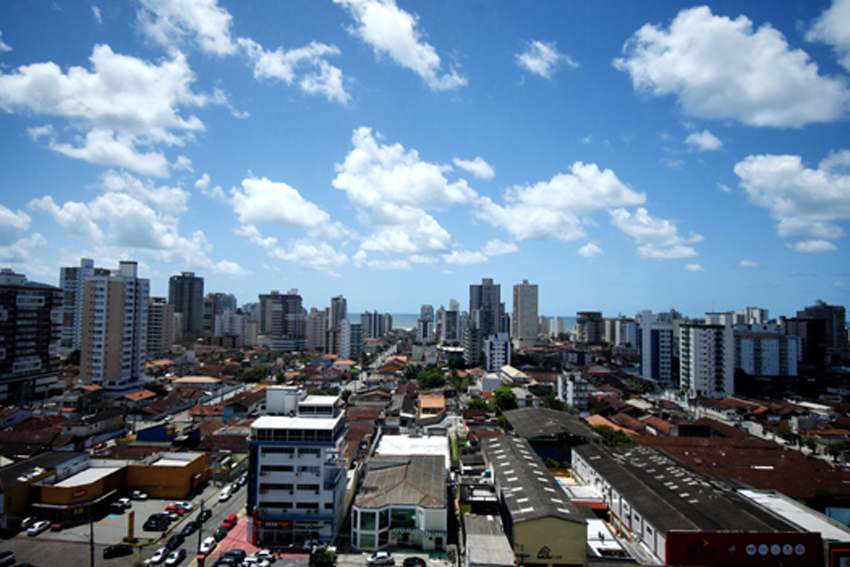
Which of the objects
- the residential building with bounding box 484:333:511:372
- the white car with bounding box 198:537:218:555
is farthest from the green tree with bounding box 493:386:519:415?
the residential building with bounding box 484:333:511:372

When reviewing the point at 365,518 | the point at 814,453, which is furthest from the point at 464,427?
the point at 814,453

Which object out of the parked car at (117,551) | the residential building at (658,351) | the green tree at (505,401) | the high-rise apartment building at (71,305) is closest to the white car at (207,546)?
the parked car at (117,551)

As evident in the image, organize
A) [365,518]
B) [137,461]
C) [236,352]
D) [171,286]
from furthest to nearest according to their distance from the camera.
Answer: [171,286], [236,352], [137,461], [365,518]

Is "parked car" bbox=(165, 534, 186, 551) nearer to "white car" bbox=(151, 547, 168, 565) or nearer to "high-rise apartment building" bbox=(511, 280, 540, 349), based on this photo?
"white car" bbox=(151, 547, 168, 565)

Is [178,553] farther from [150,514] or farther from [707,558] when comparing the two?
[707,558]

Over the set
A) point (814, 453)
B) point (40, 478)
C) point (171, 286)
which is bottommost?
point (814, 453)

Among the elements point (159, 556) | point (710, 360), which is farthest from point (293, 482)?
point (710, 360)

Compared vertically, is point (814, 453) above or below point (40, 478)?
below
